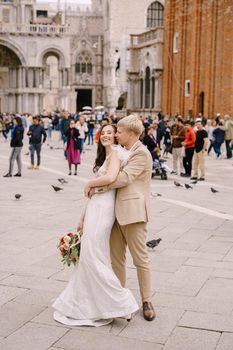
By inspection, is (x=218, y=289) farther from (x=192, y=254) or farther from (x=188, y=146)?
(x=188, y=146)

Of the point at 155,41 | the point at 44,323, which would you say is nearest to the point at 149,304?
the point at 44,323

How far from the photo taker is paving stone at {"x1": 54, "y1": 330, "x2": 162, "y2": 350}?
5023 millimetres

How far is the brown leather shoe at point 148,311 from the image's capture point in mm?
5629

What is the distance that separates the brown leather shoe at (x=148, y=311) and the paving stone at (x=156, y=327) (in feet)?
Answer: 0.16

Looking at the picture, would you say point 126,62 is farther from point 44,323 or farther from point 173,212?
point 44,323

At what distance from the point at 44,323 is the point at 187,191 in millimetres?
9472

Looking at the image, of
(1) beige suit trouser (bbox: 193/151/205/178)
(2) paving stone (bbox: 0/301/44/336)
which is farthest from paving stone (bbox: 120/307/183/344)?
(1) beige suit trouser (bbox: 193/151/205/178)

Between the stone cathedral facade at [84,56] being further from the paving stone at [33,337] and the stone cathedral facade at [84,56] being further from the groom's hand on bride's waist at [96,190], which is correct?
the paving stone at [33,337]

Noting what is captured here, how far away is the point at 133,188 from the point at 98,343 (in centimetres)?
138

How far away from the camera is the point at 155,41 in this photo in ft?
143

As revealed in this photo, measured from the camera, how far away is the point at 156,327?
5.50 meters

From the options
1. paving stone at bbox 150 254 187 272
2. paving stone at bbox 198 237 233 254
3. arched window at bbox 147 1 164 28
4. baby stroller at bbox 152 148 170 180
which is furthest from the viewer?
arched window at bbox 147 1 164 28

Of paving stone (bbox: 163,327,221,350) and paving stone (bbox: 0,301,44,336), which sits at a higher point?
paving stone (bbox: 0,301,44,336)

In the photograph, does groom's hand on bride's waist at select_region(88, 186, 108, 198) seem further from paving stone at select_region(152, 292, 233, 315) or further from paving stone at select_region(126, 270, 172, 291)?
paving stone at select_region(126, 270, 172, 291)
